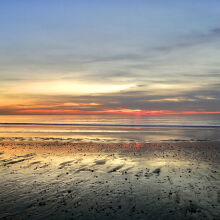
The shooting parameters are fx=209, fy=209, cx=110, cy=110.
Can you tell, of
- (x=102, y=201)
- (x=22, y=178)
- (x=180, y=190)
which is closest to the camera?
(x=102, y=201)

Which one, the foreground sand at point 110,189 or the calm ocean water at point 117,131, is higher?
the foreground sand at point 110,189

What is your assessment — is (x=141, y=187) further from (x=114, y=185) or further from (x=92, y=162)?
(x=92, y=162)

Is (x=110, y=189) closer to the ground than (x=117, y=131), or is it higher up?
higher up

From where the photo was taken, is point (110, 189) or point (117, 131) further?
point (117, 131)

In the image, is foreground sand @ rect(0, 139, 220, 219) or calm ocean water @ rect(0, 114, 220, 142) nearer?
foreground sand @ rect(0, 139, 220, 219)

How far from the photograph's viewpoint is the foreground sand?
7.82m

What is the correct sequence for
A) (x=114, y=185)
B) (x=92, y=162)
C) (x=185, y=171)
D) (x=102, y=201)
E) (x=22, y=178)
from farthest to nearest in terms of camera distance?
(x=92, y=162) < (x=185, y=171) < (x=22, y=178) < (x=114, y=185) < (x=102, y=201)

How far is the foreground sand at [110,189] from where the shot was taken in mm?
7816

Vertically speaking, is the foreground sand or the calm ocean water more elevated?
the foreground sand

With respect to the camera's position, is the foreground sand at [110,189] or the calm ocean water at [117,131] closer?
the foreground sand at [110,189]

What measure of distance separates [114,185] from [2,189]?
5.49 m

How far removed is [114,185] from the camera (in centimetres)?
1075

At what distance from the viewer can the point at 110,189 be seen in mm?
10188

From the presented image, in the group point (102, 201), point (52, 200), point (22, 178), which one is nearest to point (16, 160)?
point (22, 178)
